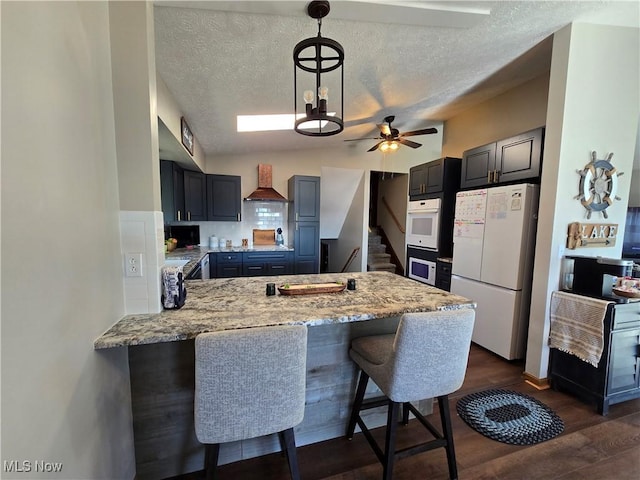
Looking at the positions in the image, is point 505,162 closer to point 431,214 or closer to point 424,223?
point 431,214

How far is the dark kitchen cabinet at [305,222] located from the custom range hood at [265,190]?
315 mm

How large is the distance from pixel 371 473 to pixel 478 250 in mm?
2343

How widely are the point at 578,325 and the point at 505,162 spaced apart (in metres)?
1.60

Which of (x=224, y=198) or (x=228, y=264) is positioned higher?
(x=224, y=198)

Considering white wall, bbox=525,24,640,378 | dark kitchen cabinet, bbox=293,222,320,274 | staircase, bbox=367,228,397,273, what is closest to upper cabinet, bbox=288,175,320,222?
dark kitchen cabinet, bbox=293,222,320,274

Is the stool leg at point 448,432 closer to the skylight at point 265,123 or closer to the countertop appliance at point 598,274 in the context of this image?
the countertop appliance at point 598,274

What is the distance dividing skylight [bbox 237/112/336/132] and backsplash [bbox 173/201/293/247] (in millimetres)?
1642

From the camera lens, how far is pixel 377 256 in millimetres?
6254

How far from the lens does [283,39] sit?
6.06 ft

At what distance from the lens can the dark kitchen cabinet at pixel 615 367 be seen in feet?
6.38

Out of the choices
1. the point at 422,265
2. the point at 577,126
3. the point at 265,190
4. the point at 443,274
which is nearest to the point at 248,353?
the point at 577,126

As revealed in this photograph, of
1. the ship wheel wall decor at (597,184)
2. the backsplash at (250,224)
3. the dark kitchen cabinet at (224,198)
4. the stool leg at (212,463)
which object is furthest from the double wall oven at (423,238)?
the stool leg at (212,463)

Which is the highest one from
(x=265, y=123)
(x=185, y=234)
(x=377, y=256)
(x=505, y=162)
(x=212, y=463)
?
(x=265, y=123)

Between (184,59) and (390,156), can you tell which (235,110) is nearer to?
(184,59)
